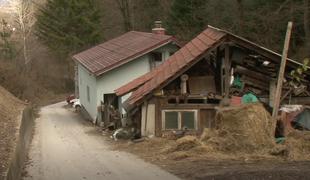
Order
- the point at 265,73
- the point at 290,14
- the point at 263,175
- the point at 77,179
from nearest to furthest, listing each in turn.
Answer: the point at 263,175 < the point at 77,179 < the point at 265,73 < the point at 290,14

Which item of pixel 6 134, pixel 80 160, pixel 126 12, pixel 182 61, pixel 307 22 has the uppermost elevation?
pixel 126 12

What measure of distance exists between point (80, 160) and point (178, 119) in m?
5.38

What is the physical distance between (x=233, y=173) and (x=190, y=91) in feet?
33.4

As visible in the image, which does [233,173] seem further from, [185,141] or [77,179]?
[185,141]

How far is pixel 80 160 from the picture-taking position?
56.4ft

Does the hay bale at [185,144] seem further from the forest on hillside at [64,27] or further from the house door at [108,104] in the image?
the forest on hillside at [64,27]

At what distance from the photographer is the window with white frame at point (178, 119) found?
69.6 ft

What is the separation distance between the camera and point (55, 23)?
62.1m

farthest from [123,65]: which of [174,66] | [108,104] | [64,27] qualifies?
[64,27]

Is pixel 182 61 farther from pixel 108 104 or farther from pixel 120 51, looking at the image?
pixel 120 51

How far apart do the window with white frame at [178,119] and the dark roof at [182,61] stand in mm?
1304

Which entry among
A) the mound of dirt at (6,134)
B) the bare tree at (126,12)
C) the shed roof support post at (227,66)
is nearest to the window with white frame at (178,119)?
the shed roof support post at (227,66)

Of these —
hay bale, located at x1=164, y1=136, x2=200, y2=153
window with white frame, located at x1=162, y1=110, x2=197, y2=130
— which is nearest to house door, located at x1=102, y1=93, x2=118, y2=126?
window with white frame, located at x1=162, y1=110, x2=197, y2=130

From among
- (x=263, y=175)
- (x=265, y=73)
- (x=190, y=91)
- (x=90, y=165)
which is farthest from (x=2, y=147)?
(x=265, y=73)
